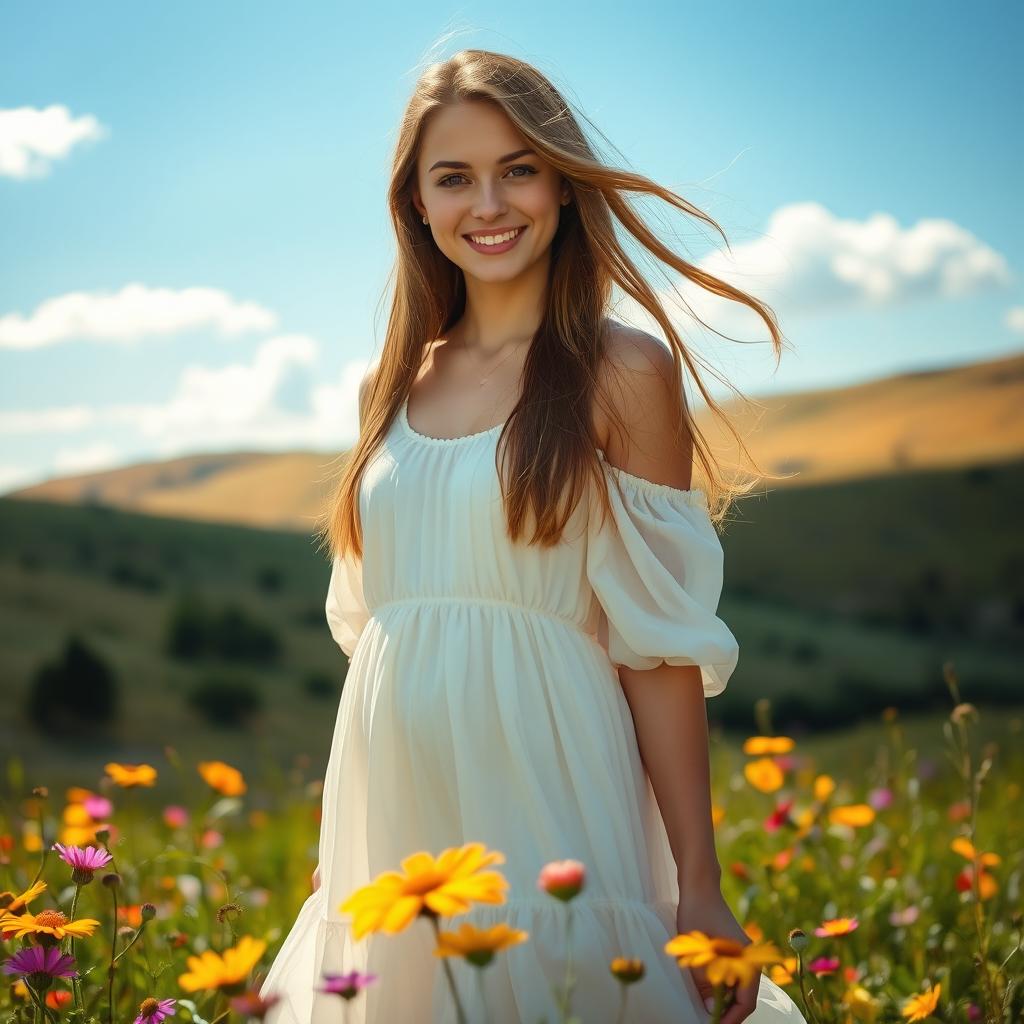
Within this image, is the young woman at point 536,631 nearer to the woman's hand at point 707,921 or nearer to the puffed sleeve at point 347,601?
the woman's hand at point 707,921

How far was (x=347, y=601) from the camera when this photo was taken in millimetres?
2600

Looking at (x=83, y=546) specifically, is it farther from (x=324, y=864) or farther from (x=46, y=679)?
(x=324, y=864)

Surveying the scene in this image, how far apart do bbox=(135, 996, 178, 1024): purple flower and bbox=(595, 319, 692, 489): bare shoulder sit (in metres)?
1.15

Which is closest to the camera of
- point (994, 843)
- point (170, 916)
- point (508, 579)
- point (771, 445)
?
point (508, 579)

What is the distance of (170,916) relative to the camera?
323cm

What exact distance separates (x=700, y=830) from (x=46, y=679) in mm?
21753

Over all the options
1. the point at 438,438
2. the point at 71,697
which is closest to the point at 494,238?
the point at 438,438

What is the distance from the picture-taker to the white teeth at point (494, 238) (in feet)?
7.54

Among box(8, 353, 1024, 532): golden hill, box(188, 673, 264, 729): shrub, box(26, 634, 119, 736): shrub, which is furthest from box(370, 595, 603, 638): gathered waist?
box(8, 353, 1024, 532): golden hill

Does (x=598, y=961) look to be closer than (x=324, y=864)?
Yes

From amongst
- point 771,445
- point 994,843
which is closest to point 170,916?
point 994,843

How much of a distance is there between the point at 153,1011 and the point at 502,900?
2.78ft

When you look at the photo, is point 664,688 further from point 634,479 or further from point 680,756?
point 634,479

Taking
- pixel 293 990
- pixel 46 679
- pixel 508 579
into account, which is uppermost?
pixel 508 579
